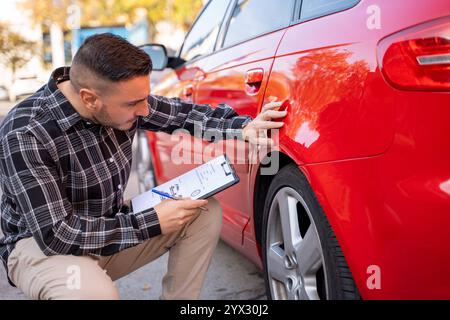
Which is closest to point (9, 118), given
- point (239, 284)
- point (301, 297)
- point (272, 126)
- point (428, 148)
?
point (272, 126)

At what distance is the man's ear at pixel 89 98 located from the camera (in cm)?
183

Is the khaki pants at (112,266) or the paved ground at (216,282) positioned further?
the paved ground at (216,282)

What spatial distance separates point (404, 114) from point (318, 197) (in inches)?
16.3

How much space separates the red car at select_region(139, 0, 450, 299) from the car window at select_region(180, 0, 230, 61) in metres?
0.91

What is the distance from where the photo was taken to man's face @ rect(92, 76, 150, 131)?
1.83 m

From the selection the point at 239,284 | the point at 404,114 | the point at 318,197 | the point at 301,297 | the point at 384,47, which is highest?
the point at 384,47

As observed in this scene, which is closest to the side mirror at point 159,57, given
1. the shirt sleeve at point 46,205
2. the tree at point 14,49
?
the shirt sleeve at point 46,205

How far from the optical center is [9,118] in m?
1.86

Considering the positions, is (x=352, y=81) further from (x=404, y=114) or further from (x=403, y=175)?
(x=403, y=175)

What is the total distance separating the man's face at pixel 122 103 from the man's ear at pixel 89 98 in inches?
0.4

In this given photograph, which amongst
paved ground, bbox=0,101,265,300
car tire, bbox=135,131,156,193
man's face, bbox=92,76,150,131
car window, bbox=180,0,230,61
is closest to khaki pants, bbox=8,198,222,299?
man's face, bbox=92,76,150,131

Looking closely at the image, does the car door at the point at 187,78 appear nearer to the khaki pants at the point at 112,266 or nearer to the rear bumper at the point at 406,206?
the khaki pants at the point at 112,266

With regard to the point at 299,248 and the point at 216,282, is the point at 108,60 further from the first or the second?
the point at 216,282

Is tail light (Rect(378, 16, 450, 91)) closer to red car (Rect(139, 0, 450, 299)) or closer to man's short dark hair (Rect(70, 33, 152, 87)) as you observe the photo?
red car (Rect(139, 0, 450, 299))
